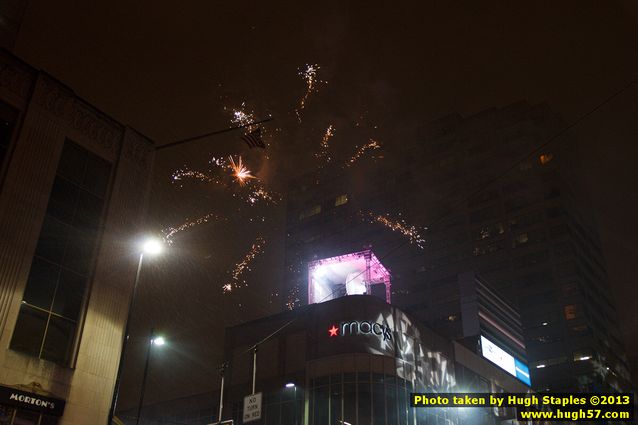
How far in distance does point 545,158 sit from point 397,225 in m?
38.0

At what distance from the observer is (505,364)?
6166 cm

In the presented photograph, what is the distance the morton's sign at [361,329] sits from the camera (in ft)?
138

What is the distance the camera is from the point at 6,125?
22.5 m

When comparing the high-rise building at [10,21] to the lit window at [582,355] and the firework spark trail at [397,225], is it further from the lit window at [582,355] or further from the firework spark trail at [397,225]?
the firework spark trail at [397,225]

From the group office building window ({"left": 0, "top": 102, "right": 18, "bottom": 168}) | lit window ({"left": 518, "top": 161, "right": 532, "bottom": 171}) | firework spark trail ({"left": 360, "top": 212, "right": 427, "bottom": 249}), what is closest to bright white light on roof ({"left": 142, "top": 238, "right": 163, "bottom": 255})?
office building window ({"left": 0, "top": 102, "right": 18, "bottom": 168})

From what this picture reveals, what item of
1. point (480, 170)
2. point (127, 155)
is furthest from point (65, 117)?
point (480, 170)

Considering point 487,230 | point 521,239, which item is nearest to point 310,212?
point 487,230

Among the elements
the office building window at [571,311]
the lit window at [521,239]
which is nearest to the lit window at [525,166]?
the lit window at [521,239]

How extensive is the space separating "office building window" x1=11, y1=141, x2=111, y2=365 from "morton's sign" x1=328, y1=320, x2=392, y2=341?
2264 cm

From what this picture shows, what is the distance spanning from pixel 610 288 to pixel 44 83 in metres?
130

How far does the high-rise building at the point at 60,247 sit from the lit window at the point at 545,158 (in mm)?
108705

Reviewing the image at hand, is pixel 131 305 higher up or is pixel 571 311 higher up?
pixel 571 311

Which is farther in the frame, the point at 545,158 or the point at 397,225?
the point at 397,225

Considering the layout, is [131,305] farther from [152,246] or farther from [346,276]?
[346,276]
